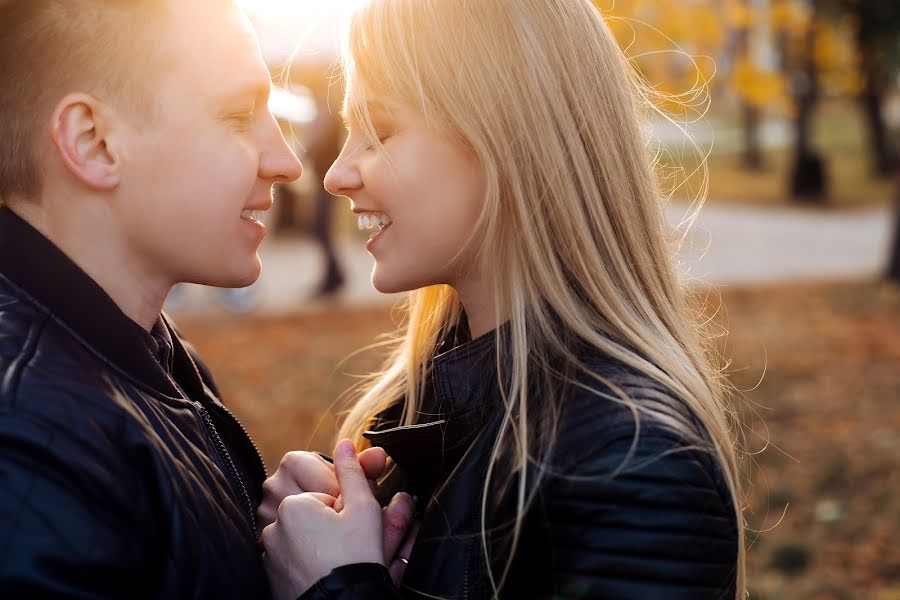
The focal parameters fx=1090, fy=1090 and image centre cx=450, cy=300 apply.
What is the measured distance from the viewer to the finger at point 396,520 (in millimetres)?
2088

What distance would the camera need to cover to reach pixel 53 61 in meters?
1.90

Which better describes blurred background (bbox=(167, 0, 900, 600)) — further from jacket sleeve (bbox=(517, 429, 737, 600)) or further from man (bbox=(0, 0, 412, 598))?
jacket sleeve (bbox=(517, 429, 737, 600))

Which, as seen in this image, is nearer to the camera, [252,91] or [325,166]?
[252,91]

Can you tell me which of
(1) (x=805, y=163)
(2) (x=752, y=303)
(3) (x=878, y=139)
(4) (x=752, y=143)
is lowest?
(2) (x=752, y=303)

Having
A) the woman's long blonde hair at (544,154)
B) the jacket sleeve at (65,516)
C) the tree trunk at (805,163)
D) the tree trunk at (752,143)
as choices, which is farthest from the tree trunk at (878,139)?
the jacket sleeve at (65,516)

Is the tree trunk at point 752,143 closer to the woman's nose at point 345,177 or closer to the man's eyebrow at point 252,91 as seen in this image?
the woman's nose at point 345,177

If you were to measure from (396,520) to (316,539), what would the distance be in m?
0.20

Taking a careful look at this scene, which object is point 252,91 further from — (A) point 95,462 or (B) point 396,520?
(B) point 396,520

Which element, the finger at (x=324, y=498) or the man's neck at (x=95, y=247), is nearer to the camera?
the man's neck at (x=95, y=247)

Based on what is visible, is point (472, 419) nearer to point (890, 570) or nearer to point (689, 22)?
point (890, 570)

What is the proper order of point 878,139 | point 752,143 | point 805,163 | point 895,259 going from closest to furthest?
point 895,259 < point 805,163 < point 878,139 < point 752,143

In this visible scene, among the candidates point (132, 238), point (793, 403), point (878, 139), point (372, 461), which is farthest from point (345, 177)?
point (878, 139)

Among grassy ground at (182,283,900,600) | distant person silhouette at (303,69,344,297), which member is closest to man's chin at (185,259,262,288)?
grassy ground at (182,283,900,600)

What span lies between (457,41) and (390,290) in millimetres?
522
